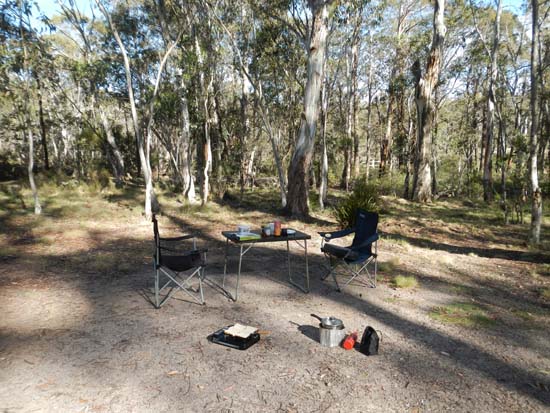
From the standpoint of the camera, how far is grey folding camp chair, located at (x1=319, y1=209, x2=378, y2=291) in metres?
4.28

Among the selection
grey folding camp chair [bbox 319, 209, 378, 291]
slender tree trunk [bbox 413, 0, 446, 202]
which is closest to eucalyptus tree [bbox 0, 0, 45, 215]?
grey folding camp chair [bbox 319, 209, 378, 291]

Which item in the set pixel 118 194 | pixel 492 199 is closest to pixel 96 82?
pixel 118 194

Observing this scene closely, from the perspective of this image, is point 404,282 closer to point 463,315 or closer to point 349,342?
point 463,315

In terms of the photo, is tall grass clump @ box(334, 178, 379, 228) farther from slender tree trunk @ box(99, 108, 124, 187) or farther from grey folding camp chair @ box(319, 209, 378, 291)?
slender tree trunk @ box(99, 108, 124, 187)

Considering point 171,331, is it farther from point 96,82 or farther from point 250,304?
point 96,82

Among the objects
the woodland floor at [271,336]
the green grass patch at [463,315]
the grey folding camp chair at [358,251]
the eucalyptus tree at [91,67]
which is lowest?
the green grass patch at [463,315]

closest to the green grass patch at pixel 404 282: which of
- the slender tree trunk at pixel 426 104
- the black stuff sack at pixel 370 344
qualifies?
the black stuff sack at pixel 370 344

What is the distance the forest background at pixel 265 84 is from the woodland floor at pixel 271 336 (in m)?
3.21

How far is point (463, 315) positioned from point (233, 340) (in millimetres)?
2384

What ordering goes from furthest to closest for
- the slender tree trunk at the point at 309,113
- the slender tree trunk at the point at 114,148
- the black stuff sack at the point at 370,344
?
the slender tree trunk at the point at 114,148 → the slender tree trunk at the point at 309,113 → the black stuff sack at the point at 370,344

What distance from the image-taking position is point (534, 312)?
12.6 feet

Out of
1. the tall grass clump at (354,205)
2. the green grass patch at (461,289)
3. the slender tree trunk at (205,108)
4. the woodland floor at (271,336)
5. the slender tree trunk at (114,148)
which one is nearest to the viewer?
the woodland floor at (271,336)

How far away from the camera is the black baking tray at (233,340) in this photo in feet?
9.16

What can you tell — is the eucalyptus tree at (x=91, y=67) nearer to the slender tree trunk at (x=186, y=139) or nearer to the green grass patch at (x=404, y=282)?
the slender tree trunk at (x=186, y=139)
